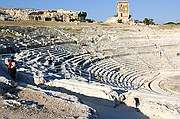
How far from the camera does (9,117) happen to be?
6.81 metres

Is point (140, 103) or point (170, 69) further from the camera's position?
point (170, 69)

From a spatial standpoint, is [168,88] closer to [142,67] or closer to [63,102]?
[142,67]

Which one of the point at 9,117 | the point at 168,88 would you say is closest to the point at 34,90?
the point at 9,117

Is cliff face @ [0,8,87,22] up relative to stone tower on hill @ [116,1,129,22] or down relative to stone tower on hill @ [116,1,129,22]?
down

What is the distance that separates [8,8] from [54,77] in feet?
155

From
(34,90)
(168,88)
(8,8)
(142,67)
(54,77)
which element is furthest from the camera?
(8,8)

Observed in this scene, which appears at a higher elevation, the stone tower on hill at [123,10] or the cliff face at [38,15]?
the stone tower on hill at [123,10]

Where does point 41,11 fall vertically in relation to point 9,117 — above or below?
above

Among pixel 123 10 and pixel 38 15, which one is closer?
pixel 38 15

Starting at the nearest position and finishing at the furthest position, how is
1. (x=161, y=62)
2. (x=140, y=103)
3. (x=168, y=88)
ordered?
(x=140, y=103) < (x=168, y=88) < (x=161, y=62)

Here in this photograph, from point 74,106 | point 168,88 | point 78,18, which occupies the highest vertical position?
point 78,18

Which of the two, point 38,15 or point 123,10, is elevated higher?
point 123,10

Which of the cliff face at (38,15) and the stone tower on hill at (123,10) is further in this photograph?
the stone tower on hill at (123,10)

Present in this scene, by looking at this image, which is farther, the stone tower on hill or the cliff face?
the stone tower on hill
